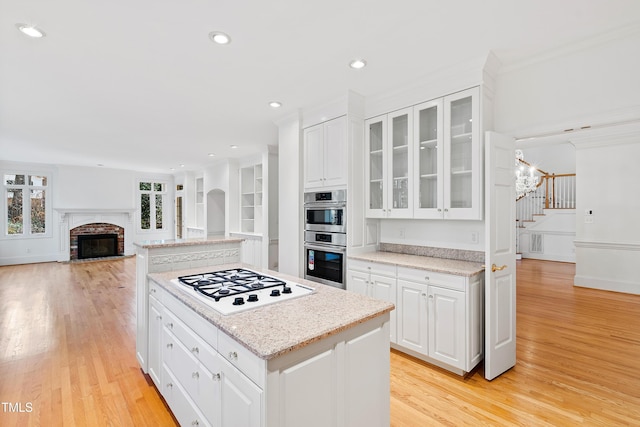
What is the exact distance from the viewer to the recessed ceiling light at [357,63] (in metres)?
2.65

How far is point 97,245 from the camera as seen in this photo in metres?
9.00

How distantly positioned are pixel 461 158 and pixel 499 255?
0.94 meters

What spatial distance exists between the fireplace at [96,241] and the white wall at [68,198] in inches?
8.6

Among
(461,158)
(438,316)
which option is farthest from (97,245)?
(461,158)

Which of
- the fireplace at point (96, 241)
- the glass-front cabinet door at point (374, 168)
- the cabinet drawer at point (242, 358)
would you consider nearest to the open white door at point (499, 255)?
the glass-front cabinet door at point (374, 168)

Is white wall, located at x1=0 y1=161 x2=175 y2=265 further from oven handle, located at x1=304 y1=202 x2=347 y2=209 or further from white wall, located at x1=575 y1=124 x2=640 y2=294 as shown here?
white wall, located at x1=575 y1=124 x2=640 y2=294

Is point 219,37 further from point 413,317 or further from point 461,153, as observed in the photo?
point 413,317

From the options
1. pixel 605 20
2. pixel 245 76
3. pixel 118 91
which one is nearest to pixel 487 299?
pixel 605 20

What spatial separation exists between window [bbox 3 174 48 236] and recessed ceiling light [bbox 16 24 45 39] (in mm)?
8097

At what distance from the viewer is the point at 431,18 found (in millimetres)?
2053

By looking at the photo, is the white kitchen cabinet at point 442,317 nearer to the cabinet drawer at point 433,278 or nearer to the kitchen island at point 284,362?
the cabinet drawer at point 433,278

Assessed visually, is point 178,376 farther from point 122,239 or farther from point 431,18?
point 122,239

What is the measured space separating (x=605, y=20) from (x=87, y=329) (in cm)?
566

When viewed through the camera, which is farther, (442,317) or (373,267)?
(373,267)
